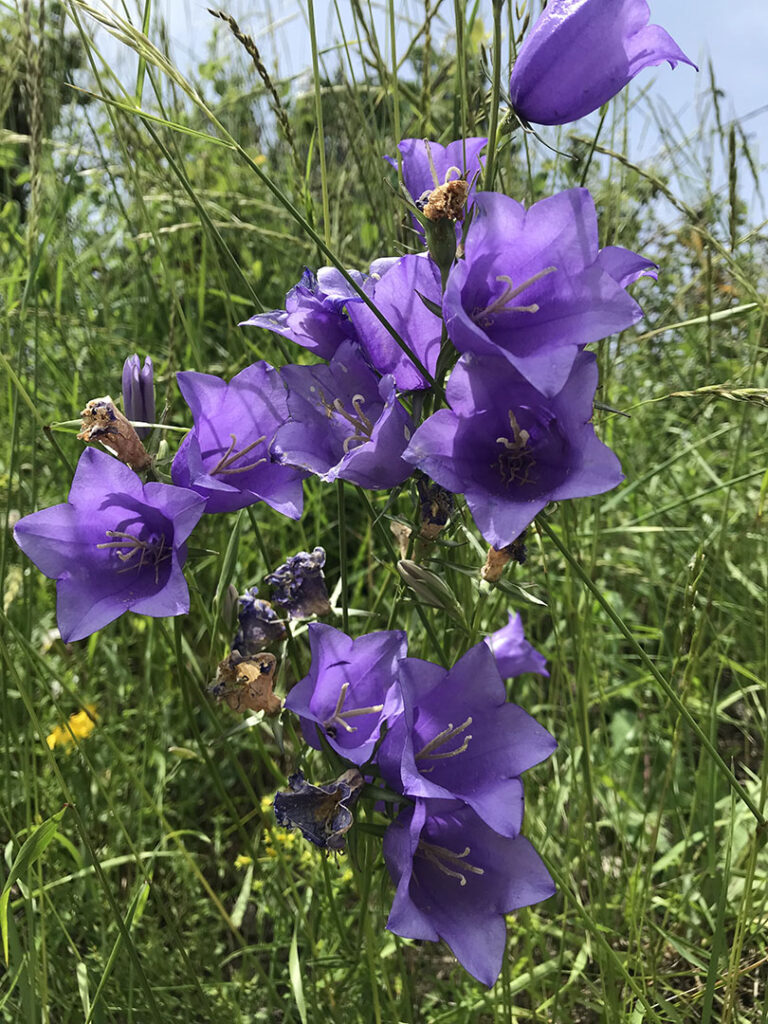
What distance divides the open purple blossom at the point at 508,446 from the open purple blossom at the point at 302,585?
232 millimetres

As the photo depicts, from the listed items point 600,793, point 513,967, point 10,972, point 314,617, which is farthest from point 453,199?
point 600,793

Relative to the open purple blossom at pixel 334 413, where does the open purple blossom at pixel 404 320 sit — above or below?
above

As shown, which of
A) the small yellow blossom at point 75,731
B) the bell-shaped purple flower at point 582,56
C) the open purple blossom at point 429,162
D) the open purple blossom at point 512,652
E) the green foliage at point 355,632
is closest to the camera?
the bell-shaped purple flower at point 582,56

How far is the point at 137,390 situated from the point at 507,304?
1.32ft

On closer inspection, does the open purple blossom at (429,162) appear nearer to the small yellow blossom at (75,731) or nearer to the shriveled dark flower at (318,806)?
the shriveled dark flower at (318,806)

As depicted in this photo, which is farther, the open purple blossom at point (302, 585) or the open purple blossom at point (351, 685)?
the open purple blossom at point (302, 585)

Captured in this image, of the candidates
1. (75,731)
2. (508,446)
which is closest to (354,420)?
(508,446)

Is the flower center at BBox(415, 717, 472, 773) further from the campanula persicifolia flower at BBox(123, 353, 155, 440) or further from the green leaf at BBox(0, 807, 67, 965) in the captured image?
the campanula persicifolia flower at BBox(123, 353, 155, 440)

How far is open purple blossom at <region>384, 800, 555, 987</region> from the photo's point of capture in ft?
2.39

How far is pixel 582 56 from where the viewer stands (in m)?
0.78

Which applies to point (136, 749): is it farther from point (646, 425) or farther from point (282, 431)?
point (646, 425)

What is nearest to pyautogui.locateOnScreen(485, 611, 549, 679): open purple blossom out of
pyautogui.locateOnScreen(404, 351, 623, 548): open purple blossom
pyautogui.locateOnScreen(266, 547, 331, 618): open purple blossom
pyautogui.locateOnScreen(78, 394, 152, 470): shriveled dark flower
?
pyautogui.locateOnScreen(266, 547, 331, 618): open purple blossom

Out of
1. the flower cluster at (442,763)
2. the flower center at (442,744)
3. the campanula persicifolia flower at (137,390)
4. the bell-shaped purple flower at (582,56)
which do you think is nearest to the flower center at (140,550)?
the campanula persicifolia flower at (137,390)

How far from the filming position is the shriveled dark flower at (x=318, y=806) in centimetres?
74
